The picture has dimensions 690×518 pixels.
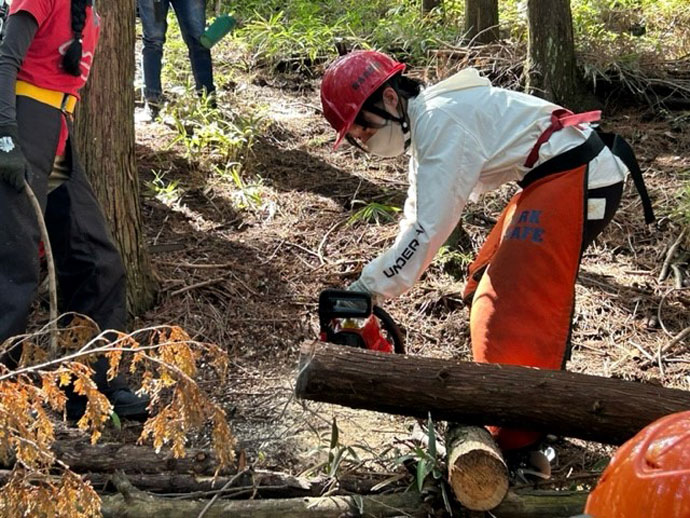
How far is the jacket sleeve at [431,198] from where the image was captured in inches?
123

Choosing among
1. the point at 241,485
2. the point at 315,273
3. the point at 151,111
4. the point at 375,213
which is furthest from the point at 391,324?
the point at 151,111

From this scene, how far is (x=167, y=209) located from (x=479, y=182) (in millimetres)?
2931

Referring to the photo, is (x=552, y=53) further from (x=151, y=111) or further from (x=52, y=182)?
(x=52, y=182)

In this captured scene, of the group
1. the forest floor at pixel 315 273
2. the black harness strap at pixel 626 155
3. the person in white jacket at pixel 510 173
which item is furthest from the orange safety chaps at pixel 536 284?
the forest floor at pixel 315 273

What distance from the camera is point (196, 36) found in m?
7.09

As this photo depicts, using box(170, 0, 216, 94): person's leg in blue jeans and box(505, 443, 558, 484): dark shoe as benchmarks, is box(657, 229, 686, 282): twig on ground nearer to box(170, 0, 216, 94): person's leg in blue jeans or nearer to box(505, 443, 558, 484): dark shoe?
box(505, 443, 558, 484): dark shoe

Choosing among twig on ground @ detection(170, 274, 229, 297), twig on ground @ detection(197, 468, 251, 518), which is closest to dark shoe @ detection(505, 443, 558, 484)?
twig on ground @ detection(197, 468, 251, 518)

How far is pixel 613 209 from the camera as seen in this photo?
136 inches

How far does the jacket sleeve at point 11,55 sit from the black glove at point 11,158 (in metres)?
0.04

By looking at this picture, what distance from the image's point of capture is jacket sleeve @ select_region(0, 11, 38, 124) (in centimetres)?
330

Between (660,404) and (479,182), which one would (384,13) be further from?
(660,404)

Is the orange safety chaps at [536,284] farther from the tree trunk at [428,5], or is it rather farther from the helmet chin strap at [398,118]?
the tree trunk at [428,5]

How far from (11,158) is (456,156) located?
1.76 m

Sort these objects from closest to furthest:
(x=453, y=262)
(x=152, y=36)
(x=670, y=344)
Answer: (x=670, y=344)
(x=453, y=262)
(x=152, y=36)
